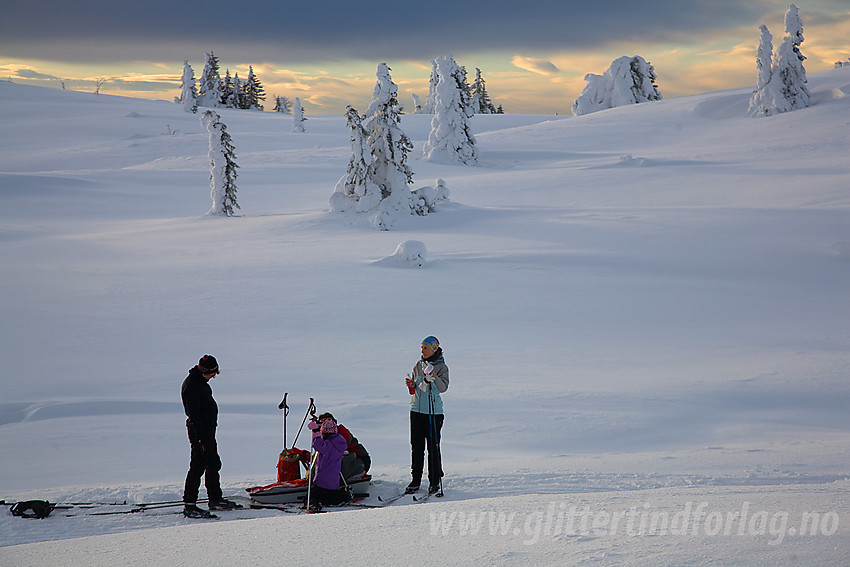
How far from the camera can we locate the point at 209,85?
75.4 m

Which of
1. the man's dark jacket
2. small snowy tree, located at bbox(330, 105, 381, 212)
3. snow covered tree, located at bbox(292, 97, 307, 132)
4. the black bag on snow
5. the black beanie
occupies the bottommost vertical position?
the black bag on snow

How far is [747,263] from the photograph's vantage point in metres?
18.4

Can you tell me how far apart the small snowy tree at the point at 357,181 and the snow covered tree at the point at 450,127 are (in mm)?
17446

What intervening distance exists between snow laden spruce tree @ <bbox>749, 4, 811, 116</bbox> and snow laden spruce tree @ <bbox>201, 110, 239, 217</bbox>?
3225 cm

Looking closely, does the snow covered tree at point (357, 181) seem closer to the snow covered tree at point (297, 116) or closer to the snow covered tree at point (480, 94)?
the snow covered tree at point (297, 116)

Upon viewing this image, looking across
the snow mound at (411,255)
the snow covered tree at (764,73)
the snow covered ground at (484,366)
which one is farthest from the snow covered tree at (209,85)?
the snow mound at (411,255)

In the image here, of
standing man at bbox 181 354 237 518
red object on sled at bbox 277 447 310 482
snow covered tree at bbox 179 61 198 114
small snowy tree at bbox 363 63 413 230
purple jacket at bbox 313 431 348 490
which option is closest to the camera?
standing man at bbox 181 354 237 518

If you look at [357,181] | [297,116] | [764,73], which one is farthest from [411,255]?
[297,116]

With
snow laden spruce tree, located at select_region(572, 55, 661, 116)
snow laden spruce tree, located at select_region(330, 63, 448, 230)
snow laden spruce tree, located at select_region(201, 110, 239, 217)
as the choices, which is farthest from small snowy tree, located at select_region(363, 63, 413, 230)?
snow laden spruce tree, located at select_region(572, 55, 661, 116)

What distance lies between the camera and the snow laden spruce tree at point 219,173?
94.0ft

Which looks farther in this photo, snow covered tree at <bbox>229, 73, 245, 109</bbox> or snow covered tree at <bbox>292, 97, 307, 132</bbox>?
snow covered tree at <bbox>229, 73, 245, 109</bbox>

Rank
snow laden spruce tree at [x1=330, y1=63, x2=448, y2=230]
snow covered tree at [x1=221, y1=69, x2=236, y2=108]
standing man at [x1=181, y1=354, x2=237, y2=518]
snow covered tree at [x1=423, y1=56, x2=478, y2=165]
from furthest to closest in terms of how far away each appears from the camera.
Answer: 1. snow covered tree at [x1=221, y1=69, x2=236, y2=108]
2. snow covered tree at [x1=423, y1=56, x2=478, y2=165]
3. snow laden spruce tree at [x1=330, y1=63, x2=448, y2=230]
4. standing man at [x1=181, y1=354, x2=237, y2=518]

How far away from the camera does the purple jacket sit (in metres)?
6.73

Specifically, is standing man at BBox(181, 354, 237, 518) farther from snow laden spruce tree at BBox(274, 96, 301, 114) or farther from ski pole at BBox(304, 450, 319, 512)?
snow laden spruce tree at BBox(274, 96, 301, 114)
